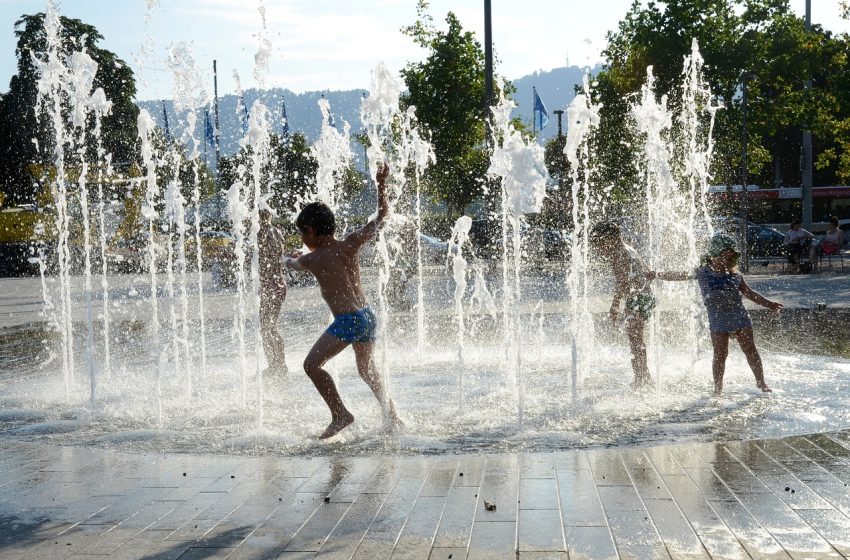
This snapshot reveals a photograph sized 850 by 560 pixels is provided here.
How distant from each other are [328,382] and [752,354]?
3.49 metres

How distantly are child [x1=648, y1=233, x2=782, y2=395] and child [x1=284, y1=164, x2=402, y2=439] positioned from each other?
8.83 ft

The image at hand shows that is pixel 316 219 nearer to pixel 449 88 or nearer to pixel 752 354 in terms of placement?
pixel 752 354

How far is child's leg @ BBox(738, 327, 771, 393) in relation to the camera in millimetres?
7292

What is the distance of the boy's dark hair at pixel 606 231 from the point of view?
788 centimetres

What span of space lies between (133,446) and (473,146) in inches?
1022

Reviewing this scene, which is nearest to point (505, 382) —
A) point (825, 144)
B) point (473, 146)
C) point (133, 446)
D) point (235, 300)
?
point (133, 446)

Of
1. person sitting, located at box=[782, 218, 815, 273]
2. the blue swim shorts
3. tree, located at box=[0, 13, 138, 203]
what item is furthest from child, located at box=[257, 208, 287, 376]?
tree, located at box=[0, 13, 138, 203]

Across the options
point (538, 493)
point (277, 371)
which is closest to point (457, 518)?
point (538, 493)

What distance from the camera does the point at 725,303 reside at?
7434mm

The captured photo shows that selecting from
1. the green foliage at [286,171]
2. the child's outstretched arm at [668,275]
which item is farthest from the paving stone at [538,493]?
the green foliage at [286,171]

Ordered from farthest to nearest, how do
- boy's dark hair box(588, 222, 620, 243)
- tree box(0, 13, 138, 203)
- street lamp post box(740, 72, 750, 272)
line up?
tree box(0, 13, 138, 203) < street lamp post box(740, 72, 750, 272) < boy's dark hair box(588, 222, 620, 243)

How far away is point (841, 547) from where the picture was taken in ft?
12.0

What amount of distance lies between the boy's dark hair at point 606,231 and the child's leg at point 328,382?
2.94 metres

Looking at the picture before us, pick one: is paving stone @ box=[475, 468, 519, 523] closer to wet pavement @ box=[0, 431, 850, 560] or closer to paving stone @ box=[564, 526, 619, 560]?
wet pavement @ box=[0, 431, 850, 560]
